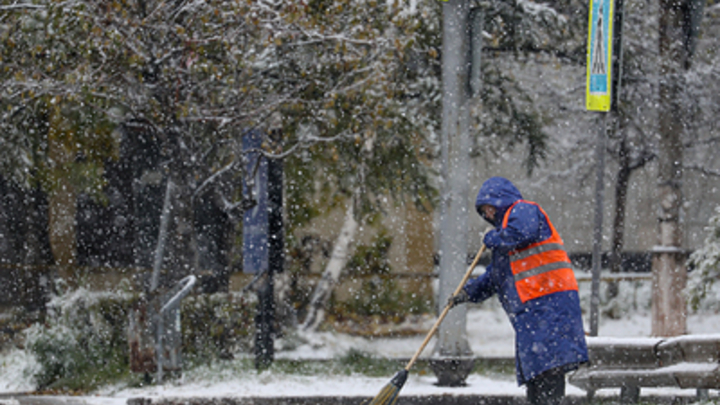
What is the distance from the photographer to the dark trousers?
5148 millimetres

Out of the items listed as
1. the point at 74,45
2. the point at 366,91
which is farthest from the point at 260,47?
the point at 74,45

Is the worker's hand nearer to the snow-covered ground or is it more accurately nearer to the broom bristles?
the broom bristles

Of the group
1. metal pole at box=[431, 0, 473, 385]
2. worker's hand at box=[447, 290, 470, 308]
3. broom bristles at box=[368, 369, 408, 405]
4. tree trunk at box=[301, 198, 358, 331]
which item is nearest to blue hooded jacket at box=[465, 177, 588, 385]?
worker's hand at box=[447, 290, 470, 308]

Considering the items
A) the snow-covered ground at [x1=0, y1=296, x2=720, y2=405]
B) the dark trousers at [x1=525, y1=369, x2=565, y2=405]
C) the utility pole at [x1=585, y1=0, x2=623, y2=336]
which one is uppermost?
the utility pole at [x1=585, y1=0, x2=623, y2=336]

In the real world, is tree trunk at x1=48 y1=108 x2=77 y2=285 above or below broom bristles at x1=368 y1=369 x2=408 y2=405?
above

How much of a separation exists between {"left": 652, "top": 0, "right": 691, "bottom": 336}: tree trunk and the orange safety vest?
5.36 m

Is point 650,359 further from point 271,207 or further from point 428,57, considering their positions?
point 428,57

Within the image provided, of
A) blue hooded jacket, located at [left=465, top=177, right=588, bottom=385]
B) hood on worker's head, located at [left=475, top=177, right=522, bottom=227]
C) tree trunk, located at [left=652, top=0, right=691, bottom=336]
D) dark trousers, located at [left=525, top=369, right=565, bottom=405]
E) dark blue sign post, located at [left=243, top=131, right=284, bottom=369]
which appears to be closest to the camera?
blue hooded jacket, located at [left=465, top=177, right=588, bottom=385]

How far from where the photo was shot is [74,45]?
887 cm

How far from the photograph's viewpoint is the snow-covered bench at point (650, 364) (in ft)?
19.3

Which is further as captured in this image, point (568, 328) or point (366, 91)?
point (366, 91)

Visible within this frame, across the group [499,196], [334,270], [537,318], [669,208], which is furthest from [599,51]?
[334,270]

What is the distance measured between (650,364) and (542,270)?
2005mm

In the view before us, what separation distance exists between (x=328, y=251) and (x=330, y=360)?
479cm
